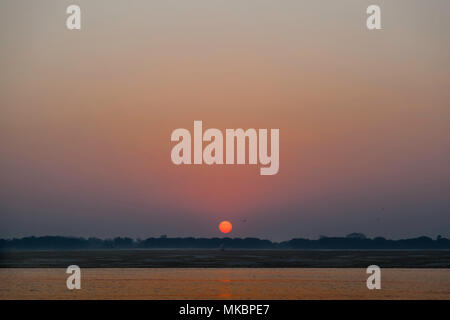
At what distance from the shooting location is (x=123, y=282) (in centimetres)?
7819

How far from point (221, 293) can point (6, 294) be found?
19688mm

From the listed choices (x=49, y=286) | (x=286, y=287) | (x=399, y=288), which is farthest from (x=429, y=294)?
(x=49, y=286)

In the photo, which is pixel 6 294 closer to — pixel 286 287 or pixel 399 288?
pixel 286 287

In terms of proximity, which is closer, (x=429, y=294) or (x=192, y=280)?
(x=429, y=294)
